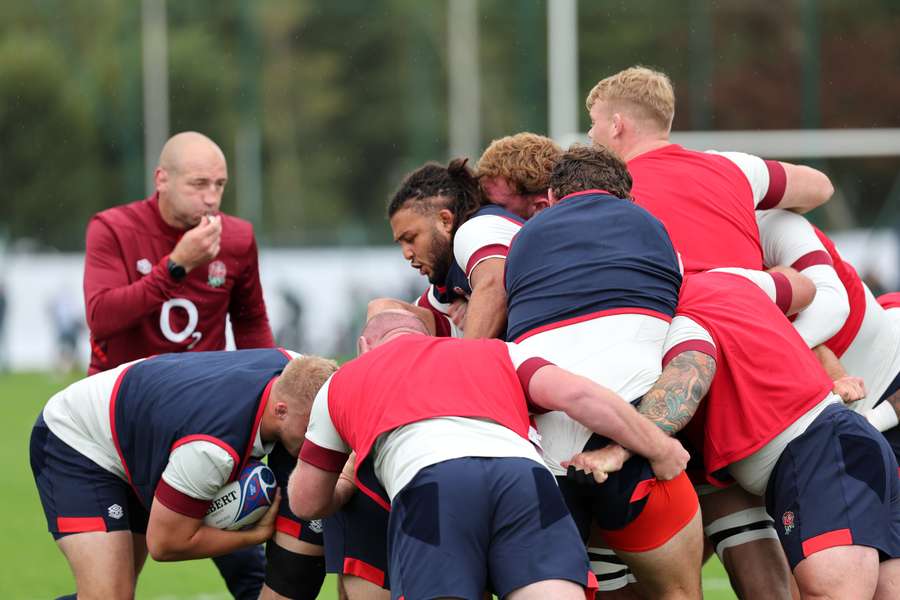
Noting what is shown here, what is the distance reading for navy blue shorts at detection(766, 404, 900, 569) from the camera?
4.60 meters

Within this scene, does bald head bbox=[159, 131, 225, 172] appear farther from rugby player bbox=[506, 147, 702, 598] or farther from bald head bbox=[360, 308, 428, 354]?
rugby player bbox=[506, 147, 702, 598]

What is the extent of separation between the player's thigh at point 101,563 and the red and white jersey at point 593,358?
193 cm

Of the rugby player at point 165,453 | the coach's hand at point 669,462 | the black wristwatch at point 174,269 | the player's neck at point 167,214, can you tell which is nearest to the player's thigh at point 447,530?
the coach's hand at point 669,462

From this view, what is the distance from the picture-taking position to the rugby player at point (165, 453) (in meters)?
5.04

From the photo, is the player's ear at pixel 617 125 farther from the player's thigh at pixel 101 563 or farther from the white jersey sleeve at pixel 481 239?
the player's thigh at pixel 101 563

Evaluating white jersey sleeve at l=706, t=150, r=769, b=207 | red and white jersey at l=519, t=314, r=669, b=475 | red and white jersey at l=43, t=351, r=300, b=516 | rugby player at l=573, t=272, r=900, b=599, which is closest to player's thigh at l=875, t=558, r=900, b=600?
rugby player at l=573, t=272, r=900, b=599

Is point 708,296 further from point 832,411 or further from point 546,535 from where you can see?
point 546,535

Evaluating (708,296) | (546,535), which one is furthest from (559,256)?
(546,535)

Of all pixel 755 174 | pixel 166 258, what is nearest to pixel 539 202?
pixel 755 174

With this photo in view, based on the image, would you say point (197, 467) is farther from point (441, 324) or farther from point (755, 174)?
point (755, 174)

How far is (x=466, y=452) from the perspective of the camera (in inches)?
162

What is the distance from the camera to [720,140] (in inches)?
556

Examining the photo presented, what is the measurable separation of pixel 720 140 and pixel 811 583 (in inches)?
395

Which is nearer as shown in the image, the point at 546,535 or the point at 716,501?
the point at 546,535
